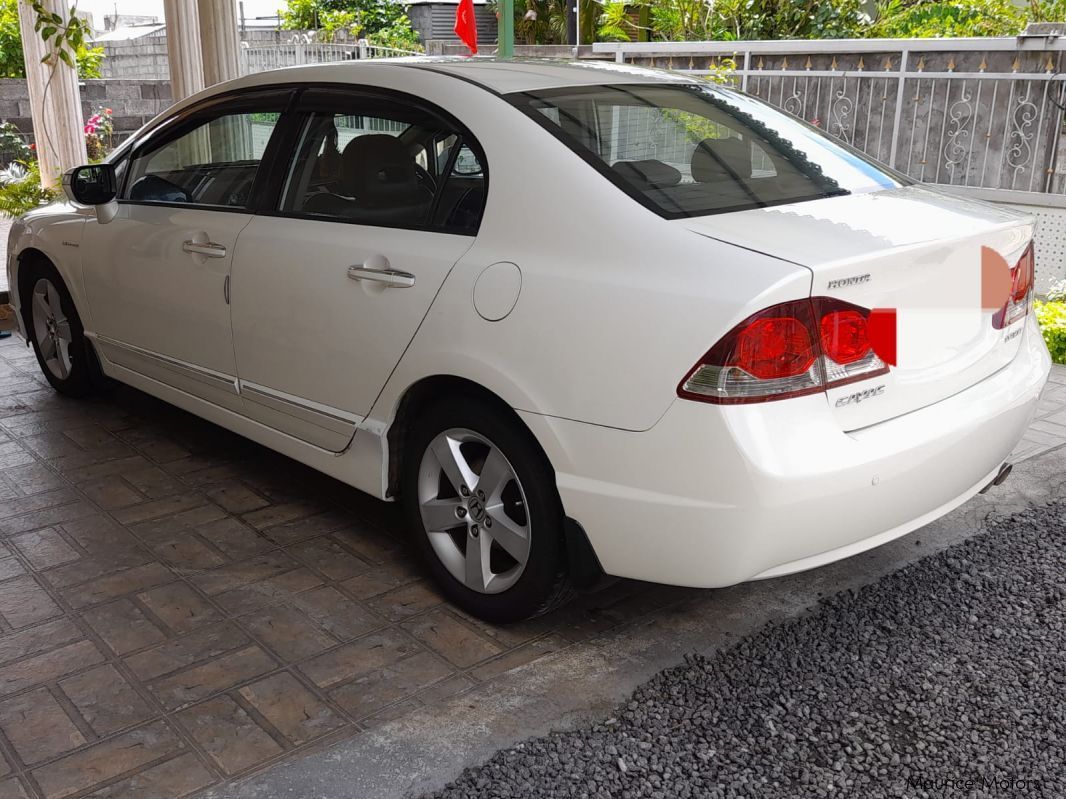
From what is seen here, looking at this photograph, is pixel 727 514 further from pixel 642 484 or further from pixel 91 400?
pixel 91 400

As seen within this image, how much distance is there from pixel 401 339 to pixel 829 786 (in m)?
1.67

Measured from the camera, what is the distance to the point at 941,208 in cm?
302

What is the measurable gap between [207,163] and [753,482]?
2762 mm

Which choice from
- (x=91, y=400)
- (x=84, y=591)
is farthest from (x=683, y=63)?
(x=84, y=591)

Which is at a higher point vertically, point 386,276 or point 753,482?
point 386,276

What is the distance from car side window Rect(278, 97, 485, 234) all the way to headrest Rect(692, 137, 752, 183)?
25.1 inches

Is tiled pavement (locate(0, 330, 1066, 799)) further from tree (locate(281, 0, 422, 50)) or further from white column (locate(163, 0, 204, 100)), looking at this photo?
tree (locate(281, 0, 422, 50))

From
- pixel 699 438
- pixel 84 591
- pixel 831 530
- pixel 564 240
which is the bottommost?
pixel 84 591

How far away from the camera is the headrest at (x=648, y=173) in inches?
112

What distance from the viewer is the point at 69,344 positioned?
16.9 feet

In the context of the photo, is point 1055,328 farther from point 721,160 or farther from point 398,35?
point 398,35

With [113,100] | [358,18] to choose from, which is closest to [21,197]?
[113,100]

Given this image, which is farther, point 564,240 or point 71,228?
point 71,228

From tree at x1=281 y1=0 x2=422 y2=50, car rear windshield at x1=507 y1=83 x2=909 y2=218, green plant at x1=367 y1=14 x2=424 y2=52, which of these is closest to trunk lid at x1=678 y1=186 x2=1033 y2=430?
car rear windshield at x1=507 y1=83 x2=909 y2=218
